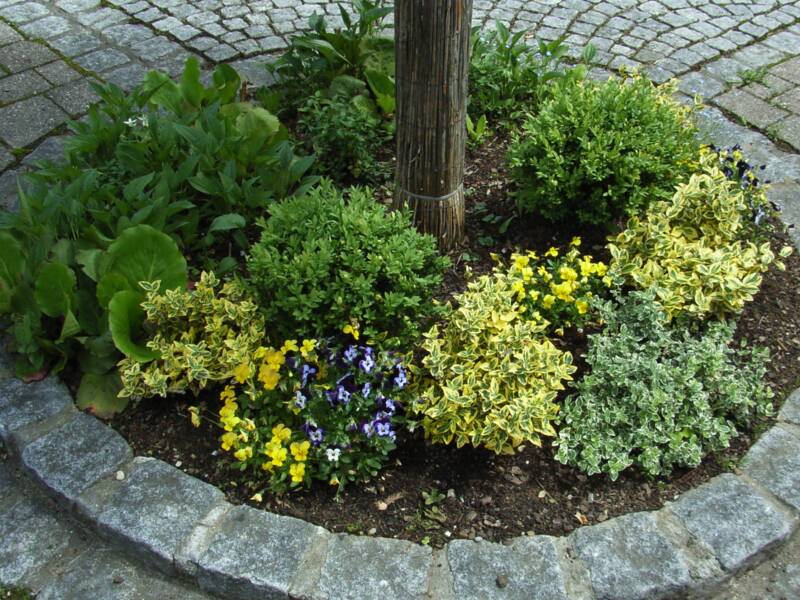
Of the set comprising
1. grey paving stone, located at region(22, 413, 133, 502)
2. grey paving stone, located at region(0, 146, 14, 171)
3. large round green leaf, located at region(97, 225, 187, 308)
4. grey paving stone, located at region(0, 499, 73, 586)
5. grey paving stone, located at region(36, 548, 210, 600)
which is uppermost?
large round green leaf, located at region(97, 225, 187, 308)

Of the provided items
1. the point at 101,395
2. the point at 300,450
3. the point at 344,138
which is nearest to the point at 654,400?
the point at 300,450

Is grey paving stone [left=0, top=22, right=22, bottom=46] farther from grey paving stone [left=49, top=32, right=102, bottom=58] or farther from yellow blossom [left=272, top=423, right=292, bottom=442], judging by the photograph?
yellow blossom [left=272, top=423, right=292, bottom=442]

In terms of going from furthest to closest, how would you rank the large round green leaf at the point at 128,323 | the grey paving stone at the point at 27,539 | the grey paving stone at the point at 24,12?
the grey paving stone at the point at 24,12 < the large round green leaf at the point at 128,323 < the grey paving stone at the point at 27,539

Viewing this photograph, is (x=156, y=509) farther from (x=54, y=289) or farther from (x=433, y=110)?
(x=433, y=110)

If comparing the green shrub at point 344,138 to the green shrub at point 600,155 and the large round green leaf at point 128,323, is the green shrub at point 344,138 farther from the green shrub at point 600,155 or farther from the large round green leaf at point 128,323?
the large round green leaf at point 128,323

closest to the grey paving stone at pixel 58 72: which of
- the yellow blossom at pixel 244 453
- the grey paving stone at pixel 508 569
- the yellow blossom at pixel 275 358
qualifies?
the yellow blossom at pixel 275 358

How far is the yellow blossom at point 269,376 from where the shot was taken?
278cm

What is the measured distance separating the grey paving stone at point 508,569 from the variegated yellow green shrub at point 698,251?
1140 mm

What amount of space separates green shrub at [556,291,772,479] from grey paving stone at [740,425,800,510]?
97 mm

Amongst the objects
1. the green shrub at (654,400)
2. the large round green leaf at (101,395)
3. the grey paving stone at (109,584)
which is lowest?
the grey paving stone at (109,584)

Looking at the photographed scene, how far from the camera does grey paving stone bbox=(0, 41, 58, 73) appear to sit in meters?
4.94

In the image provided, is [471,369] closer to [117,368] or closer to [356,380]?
[356,380]

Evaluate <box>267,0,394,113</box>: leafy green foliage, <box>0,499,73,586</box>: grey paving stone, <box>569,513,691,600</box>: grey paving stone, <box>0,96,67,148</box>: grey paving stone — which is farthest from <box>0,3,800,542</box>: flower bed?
<box>0,96,67,148</box>: grey paving stone

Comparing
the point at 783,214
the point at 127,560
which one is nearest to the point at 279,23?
the point at 783,214
